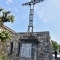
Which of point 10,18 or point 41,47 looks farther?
point 41,47

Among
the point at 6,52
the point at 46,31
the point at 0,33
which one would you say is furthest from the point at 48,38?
the point at 0,33

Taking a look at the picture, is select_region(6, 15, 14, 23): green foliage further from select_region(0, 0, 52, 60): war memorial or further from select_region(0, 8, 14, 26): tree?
select_region(0, 0, 52, 60): war memorial

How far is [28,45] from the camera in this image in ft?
63.4

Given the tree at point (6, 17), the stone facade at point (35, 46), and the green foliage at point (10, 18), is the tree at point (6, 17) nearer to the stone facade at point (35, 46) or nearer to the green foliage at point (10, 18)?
the green foliage at point (10, 18)

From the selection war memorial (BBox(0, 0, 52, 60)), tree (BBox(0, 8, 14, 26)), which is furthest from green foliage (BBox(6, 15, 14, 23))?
war memorial (BBox(0, 0, 52, 60))

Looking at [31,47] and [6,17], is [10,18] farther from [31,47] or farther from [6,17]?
[31,47]

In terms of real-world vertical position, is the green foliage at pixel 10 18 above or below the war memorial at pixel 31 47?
above

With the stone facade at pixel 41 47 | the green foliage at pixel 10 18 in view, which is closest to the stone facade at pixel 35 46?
the stone facade at pixel 41 47

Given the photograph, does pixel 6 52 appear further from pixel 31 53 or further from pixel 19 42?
pixel 31 53

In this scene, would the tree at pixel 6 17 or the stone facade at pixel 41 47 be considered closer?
the tree at pixel 6 17

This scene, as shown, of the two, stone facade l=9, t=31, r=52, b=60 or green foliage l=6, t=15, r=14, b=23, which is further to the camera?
stone facade l=9, t=31, r=52, b=60

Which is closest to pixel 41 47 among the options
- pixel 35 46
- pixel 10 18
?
pixel 35 46

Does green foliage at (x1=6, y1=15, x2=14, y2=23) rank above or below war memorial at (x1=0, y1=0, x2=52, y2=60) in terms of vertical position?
above

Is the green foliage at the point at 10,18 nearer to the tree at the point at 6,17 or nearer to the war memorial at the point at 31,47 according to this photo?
the tree at the point at 6,17
